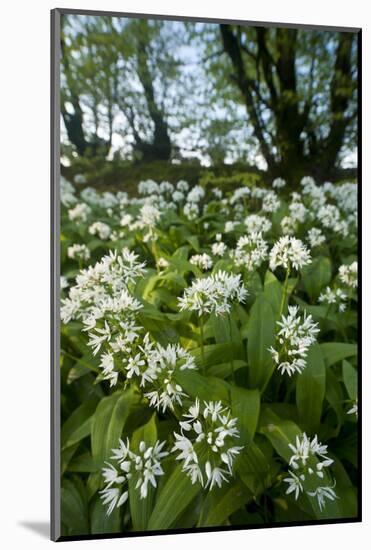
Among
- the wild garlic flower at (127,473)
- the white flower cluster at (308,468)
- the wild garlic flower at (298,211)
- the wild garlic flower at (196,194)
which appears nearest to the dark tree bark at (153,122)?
the wild garlic flower at (196,194)

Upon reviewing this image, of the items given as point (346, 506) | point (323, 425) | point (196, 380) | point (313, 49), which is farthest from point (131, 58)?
point (346, 506)

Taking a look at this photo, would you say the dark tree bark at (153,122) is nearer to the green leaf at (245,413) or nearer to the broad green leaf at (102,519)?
the green leaf at (245,413)

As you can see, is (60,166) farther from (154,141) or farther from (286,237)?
(286,237)

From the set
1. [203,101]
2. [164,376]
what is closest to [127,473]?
[164,376]

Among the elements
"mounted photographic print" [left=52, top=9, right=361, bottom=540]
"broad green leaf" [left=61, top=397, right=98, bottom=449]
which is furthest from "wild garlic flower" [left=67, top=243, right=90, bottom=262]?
"broad green leaf" [left=61, top=397, right=98, bottom=449]

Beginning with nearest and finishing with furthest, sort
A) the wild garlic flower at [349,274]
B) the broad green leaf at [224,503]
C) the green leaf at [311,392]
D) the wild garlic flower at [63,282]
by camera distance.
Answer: the wild garlic flower at [63,282], the broad green leaf at [224,503], the green leaf at [311,392], the wild garlic flower at [349,274]

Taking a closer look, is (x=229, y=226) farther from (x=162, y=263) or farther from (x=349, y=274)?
(x=349, y=274)
